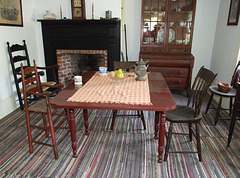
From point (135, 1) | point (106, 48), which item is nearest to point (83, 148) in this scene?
point (106, 48)

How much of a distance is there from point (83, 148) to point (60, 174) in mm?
448

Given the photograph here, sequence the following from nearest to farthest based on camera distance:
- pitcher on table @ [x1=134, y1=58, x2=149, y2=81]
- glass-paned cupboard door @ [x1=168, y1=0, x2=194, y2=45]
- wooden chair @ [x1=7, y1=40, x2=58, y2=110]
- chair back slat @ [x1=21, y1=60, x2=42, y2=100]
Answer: chair back slat @ [x1=21, y1=60, x2=42, y2=100], pitcher on table @ [x1=134, y1=58, x2=149, y2=81], wooden chair @ [x1=7, y1=40, x2=58, y2=110], glass-paned cupboard door @ [x1=168, y1=0, x2=194, y2=45]

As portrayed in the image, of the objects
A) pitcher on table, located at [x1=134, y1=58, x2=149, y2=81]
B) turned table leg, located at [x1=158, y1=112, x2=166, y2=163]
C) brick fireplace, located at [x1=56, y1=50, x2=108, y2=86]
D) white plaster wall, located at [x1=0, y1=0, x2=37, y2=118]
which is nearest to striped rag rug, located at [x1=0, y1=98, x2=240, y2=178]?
turned table leg, located at [x1=158, y1=112, x2=166, y2=163]

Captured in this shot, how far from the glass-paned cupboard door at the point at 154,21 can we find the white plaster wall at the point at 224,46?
1.11m

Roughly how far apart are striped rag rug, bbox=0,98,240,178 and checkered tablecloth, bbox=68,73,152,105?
2.35 feet

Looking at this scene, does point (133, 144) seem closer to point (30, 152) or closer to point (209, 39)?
point (30, 152)

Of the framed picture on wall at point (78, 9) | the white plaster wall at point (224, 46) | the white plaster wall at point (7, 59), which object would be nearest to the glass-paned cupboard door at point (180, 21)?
the white plaster wall at point (224, 46)

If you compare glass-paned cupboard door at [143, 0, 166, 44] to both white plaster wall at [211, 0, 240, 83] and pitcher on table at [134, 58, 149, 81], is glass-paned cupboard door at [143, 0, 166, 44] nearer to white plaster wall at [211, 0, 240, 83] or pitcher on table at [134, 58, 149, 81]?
white plaster wall at [211, 0, 240, 83]

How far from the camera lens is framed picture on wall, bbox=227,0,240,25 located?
3.18 m

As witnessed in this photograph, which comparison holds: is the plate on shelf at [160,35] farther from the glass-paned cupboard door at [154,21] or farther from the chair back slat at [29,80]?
the chair back slat at [29,80]

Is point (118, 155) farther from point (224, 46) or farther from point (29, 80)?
point (224, 46)

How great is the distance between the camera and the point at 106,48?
384cm

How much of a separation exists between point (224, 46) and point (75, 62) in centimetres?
310

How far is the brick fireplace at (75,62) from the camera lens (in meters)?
3.95
